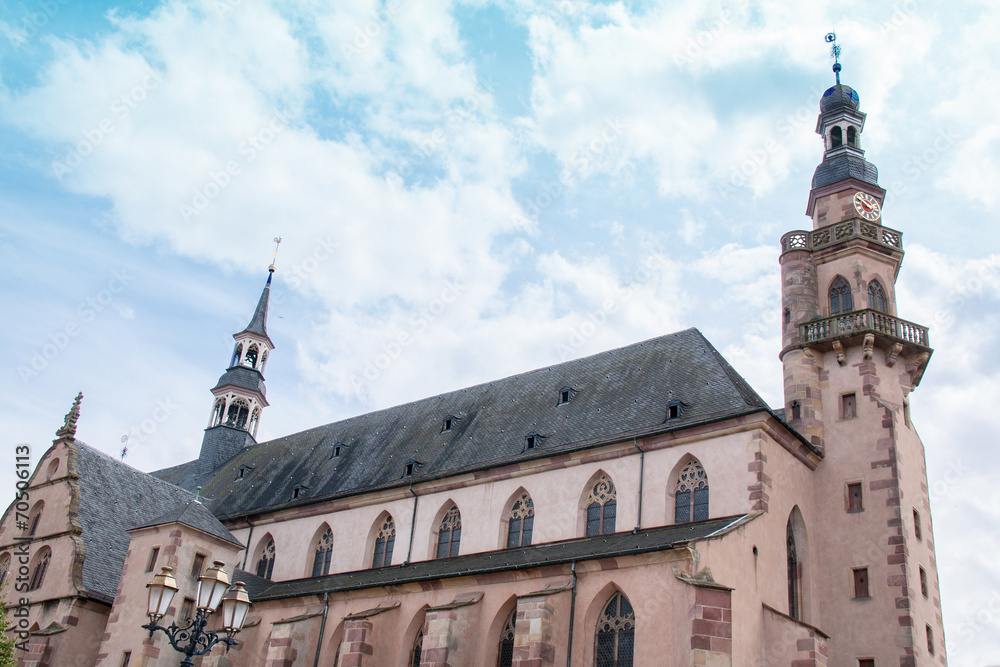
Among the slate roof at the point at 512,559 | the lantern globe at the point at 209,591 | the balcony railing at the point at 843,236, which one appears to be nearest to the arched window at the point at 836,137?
the balcony railing at the point at 843,236

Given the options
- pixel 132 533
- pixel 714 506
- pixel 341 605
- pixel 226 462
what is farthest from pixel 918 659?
pixel 226 462

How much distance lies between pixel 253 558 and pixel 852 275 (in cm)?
2416

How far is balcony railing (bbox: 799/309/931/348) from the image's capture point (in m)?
28.3

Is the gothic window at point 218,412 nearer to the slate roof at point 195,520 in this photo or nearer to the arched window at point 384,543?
the slate roof at point 195,520

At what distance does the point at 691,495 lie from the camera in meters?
25.5

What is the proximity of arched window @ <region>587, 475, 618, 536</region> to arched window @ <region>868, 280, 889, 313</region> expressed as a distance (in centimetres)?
1054

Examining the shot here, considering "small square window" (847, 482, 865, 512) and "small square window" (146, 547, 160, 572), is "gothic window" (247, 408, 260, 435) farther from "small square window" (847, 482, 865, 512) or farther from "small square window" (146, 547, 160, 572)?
"small square window" (847, 482, 865, 512)

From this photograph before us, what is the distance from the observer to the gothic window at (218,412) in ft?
158

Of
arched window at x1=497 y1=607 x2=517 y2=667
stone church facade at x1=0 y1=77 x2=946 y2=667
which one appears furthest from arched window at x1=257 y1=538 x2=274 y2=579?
arched window at x1=497 y1=607 x2=517 y2=667

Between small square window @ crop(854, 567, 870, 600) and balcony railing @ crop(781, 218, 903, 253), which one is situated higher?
balcony railing @ crop(781, 218, 903, 253)

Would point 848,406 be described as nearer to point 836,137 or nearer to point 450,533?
point 836,137

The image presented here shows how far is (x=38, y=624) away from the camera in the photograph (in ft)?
101

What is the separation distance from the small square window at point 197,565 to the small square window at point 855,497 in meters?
20.9

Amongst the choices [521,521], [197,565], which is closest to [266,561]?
[197,565]
